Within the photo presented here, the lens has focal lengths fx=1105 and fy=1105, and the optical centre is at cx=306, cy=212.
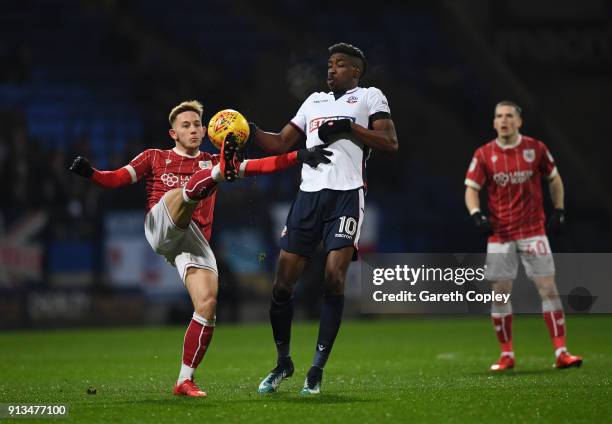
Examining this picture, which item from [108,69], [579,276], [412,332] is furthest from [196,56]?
[579,276]

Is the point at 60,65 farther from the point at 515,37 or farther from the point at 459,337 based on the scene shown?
the point at 459,337

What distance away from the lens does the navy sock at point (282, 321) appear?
729 cm

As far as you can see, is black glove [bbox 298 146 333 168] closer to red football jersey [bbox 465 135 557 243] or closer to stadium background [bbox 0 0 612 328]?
red football jersey [bbox 465 135 557 243]

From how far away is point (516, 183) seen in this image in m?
9.25

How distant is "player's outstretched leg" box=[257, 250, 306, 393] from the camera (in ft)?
23.5

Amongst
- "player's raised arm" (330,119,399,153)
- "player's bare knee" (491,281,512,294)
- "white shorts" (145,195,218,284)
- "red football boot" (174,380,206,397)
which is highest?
"player's raised arm" (330,119,399,153)

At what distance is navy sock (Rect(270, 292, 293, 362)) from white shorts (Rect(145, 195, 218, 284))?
0.49 metres

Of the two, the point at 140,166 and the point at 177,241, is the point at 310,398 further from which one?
the point at 140,166

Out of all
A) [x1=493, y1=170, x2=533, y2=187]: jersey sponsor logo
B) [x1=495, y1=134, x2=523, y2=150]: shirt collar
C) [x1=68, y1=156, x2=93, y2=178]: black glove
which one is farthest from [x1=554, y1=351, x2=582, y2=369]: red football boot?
[x1=68, y1=156, x2=93, y2=178]: black glove

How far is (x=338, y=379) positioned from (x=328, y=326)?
1270 mm

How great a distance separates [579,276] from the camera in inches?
492

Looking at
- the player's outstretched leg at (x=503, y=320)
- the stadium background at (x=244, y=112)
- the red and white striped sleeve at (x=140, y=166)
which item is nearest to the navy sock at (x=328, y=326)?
the red and white striped sleeve at (x=140, y=166)

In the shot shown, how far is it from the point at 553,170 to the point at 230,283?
9158 millimetres

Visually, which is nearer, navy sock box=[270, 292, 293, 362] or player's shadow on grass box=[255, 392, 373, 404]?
player's shadow on grass box=[255, 392, 373, 404]
